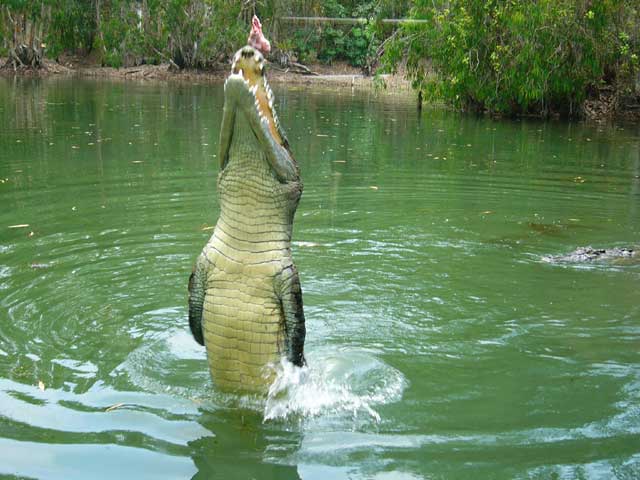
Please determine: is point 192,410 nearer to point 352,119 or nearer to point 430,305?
point 430,305

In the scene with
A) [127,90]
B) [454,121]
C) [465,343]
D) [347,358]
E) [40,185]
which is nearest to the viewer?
[347,358]

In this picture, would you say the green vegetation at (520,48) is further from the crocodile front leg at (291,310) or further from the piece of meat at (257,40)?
the crocodile front leg at (291,310)

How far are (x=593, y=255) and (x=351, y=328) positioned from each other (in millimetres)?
2858

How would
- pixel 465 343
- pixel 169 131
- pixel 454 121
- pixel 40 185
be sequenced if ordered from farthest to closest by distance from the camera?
pixel 454 121
pixel 169 131
pixel 40 185
pixel 465 343

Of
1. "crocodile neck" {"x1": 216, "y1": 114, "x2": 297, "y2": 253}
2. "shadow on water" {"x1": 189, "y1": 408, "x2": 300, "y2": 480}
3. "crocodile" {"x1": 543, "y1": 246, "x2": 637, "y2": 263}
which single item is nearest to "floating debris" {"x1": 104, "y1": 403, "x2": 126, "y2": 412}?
"shadow on water" {"x1": 189, "y1": 408, "x2": 300, "y2": 480}

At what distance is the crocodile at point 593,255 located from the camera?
722cm

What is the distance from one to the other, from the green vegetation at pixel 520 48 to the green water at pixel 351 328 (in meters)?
6.59

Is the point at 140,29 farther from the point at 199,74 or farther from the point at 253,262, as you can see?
the point at 253,262

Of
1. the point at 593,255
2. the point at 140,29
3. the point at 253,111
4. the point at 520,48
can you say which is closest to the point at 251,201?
the point at 253,111

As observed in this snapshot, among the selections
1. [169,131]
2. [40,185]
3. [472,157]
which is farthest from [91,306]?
[169,131]

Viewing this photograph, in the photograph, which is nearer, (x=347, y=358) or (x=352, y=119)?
(x=347, y=358)

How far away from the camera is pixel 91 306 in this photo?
5.82 metres

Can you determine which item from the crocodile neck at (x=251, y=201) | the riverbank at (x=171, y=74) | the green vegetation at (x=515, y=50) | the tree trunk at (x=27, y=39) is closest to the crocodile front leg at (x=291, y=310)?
the crocodile neck at (x=251, y=201)

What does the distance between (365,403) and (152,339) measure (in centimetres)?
165
